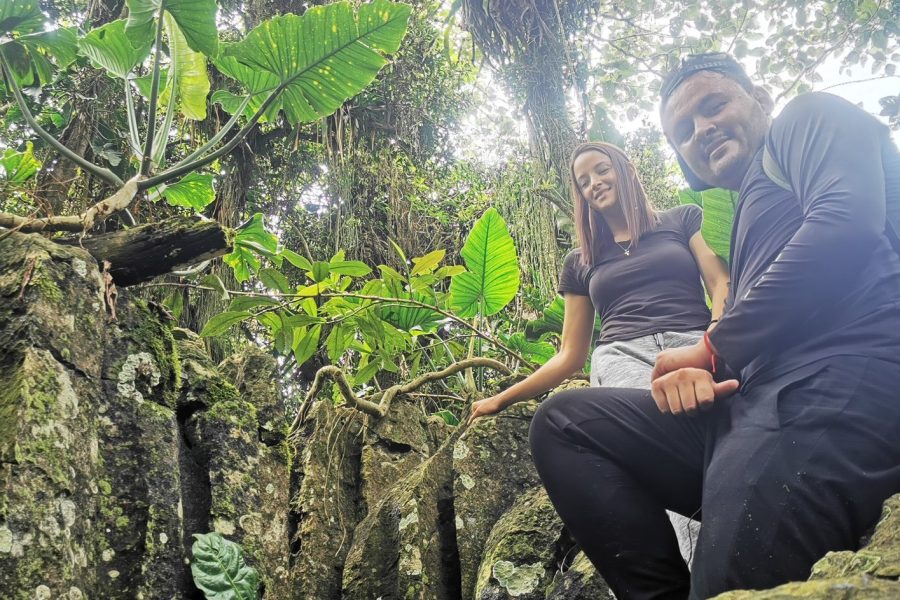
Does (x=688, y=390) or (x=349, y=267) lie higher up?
(x=349, y=267)

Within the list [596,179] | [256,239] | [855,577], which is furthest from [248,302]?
[855,577]

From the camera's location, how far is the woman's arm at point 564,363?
218cm

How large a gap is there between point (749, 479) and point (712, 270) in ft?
3.98

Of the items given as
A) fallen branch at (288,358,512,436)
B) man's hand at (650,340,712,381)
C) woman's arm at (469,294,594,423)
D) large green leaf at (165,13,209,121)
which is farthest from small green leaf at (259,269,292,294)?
man's hand at (650,340,712,381)

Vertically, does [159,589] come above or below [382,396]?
below

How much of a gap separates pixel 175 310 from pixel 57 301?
5.00 feet

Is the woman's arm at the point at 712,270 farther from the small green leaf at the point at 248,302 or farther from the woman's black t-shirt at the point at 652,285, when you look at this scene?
the small green leaf at the point at 248,302

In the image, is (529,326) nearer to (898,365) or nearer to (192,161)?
(192,161)

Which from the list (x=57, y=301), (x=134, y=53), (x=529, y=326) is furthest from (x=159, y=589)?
(x=529, y=326)

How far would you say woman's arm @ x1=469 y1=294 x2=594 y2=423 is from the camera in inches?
85.9

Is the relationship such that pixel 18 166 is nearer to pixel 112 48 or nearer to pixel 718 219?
pixel 112 48

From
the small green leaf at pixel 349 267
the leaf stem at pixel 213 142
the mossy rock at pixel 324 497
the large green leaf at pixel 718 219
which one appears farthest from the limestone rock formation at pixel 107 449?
the large green leaf at pixel 718 219

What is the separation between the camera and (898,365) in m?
1.07

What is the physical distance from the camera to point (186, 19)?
2133 millimetres
